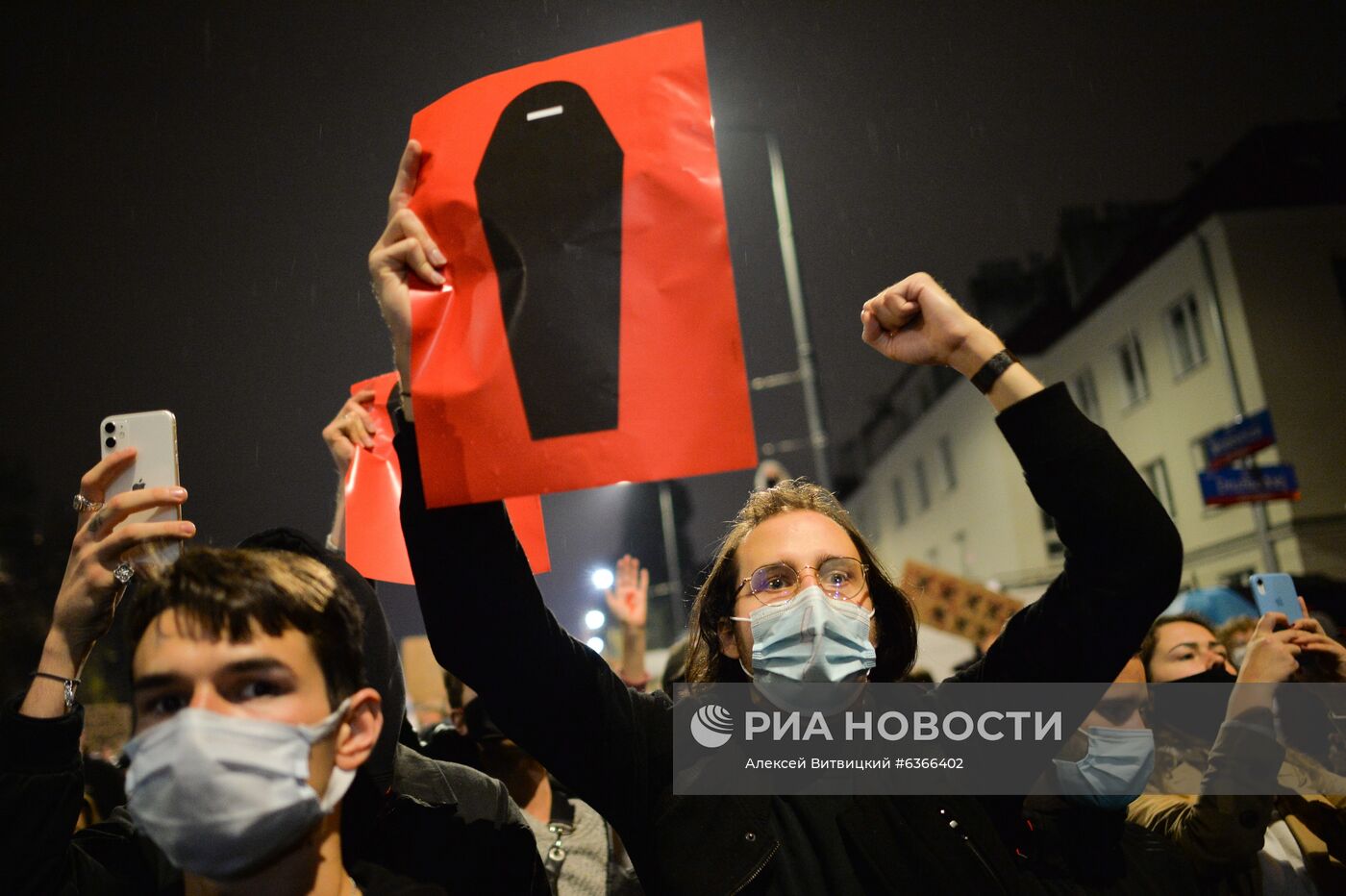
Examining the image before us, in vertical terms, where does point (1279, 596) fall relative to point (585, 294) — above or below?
below

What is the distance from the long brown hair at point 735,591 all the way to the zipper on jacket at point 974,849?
0.48 meters

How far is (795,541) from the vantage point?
2729 mm

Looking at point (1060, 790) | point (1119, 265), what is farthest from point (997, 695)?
point (1119, 265)

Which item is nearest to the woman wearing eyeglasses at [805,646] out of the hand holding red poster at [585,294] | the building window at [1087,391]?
the hand holding red poster at [585,294]

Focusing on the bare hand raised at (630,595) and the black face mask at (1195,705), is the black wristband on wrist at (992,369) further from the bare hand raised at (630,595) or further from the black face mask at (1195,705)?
the bare hand raised at (630,595)

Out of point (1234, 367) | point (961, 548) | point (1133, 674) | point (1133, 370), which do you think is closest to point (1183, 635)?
point (1133, 674)

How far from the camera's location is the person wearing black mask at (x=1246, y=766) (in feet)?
10.2

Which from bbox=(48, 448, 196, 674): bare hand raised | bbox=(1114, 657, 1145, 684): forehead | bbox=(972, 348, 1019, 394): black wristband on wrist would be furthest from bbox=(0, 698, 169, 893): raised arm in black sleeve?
bbox=(1114, 657, 1145, 684): forehead

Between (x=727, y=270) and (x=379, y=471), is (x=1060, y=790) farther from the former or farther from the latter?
(x=379, y=471)

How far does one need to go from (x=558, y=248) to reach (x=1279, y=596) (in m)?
2.85

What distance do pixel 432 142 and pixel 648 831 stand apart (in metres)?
1.58

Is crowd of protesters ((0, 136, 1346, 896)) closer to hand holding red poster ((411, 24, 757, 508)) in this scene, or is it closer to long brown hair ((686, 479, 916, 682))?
long brown hair ((686, 479, 916, 682))

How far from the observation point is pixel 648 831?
237cm

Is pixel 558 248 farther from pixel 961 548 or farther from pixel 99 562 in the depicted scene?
pixel 961 548
